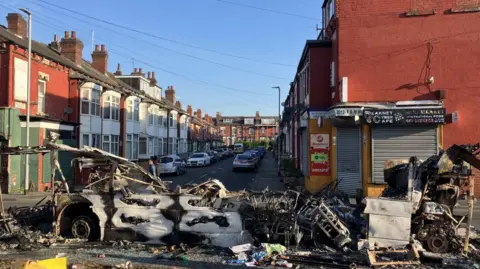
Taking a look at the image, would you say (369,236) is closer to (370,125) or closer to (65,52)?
(370,125)

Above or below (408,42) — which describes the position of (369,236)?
below

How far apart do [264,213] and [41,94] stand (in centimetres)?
1727

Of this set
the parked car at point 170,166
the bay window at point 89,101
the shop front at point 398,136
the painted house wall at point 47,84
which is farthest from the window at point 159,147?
the shop front at point 398,136

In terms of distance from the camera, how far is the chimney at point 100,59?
3412cm

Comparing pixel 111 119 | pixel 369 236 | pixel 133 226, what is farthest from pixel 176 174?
pixel 369 236

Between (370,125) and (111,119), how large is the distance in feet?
66.4

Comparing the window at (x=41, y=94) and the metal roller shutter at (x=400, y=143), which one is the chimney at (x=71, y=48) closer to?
the window at (x=41, y=94)

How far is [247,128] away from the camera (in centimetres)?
11875

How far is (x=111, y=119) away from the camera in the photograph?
2975cm

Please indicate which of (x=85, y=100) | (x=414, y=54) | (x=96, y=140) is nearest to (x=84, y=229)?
(x=414, y=54)

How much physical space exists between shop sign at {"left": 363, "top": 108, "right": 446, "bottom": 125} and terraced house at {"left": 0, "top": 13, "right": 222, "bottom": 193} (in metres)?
10.9

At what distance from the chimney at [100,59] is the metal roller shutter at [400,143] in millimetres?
25757

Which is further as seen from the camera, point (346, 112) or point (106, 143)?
point (106, 143)

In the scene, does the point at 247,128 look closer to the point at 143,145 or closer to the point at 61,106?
the point at 143,145
